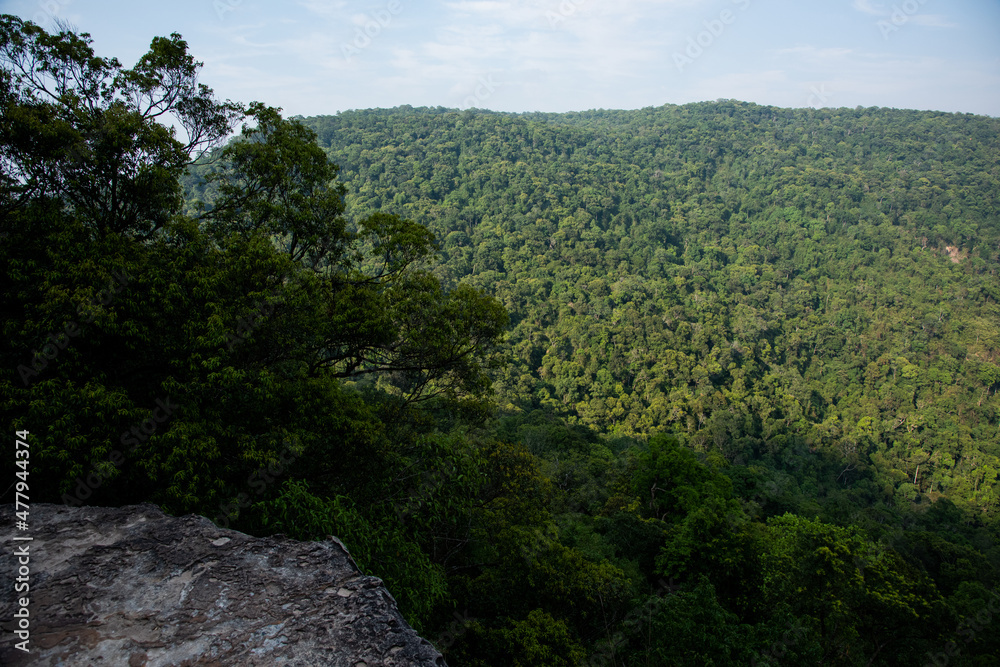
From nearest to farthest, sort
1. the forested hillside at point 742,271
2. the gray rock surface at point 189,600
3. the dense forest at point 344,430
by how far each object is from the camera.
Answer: the gray rock surface at point 189,600 → the dense forest at point 344,430 → the forested hillside at point 742,271

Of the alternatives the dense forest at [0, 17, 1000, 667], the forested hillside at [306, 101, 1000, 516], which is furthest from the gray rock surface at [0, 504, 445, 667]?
the forested hillside at [306, 101, 1000, 516]

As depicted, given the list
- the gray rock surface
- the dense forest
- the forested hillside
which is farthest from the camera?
the forested hillside

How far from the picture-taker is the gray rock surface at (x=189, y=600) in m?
3.13

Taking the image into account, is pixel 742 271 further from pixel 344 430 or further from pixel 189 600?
pixel 189 600

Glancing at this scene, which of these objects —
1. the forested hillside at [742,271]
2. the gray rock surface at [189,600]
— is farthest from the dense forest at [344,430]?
the forested hillside at [742,271]

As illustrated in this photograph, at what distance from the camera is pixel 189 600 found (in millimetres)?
3498

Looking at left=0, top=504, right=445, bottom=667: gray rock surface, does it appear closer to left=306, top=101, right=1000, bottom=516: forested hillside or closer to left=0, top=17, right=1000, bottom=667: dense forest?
left=0, top=17, right=1000, bottom=667: dense forest

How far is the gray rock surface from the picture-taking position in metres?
3.13

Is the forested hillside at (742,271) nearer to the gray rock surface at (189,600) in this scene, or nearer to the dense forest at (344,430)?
the dense forest at (344,430)

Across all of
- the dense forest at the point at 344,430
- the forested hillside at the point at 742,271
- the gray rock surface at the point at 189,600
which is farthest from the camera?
the forested hillside at the point at 742,271

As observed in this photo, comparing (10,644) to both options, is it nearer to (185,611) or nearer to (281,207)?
(185,611)

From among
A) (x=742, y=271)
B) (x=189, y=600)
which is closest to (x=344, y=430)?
(x=189, y=600)

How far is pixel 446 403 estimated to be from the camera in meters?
8.86

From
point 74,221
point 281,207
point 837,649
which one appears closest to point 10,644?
point 74,221
